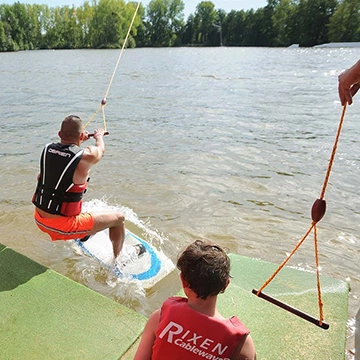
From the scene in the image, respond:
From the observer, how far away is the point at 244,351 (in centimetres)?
194

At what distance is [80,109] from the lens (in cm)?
1510

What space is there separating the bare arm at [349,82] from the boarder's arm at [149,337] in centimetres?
192

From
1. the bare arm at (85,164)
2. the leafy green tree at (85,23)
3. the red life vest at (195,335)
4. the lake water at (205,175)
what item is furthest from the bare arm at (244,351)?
the leafy green tree at (85,23)

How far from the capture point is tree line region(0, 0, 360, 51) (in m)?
81.1

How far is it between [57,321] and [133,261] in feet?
5.23

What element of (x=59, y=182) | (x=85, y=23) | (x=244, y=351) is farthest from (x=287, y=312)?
(x=85, y=23)

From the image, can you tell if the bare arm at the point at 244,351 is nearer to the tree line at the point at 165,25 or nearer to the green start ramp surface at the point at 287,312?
the green start ramp surface at the point at 287,312

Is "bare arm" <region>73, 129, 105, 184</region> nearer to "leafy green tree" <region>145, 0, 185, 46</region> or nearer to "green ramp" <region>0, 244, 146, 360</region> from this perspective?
"green ramp" <region>0, 244, 146, 360</region>

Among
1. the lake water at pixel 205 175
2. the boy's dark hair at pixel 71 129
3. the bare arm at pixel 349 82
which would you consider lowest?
the lake water at pixel 205 175

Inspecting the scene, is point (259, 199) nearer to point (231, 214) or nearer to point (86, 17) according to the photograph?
point (231, 214)

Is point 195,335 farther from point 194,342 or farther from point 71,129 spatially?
point 71,129

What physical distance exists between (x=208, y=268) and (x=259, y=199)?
541 cm

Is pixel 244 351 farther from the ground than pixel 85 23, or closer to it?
closer to it

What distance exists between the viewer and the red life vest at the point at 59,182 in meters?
3.73
